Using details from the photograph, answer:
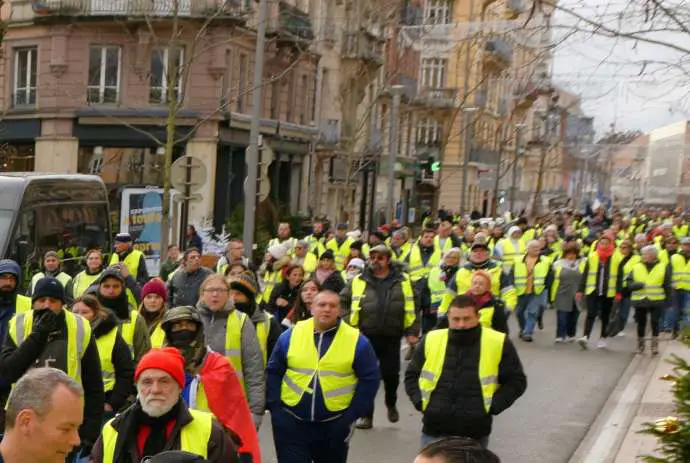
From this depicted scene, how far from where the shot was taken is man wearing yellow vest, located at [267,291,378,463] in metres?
7.48

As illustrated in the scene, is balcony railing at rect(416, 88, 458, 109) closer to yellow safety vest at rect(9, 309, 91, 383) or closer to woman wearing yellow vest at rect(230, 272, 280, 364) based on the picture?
woman wearing yellow vest at rect(230, 272, 280, 364)

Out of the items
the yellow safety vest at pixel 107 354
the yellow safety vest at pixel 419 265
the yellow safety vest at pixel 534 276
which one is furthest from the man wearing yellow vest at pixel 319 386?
the yellow safety vest at pixel 534 276

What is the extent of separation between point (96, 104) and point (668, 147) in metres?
25.4

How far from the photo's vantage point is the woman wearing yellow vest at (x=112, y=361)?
24.4 feet

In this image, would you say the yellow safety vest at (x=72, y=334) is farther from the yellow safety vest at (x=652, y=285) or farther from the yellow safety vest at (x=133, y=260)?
the yellow safety vest at (x=652, y=285)

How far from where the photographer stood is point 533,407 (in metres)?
13.0

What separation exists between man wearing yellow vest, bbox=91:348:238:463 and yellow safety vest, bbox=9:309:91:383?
1.83m

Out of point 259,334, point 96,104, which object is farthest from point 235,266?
point 96,104

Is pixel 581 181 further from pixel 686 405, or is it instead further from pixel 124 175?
pixel 686 405

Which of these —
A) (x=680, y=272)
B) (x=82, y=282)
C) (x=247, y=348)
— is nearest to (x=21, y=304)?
(x=247, y=348)

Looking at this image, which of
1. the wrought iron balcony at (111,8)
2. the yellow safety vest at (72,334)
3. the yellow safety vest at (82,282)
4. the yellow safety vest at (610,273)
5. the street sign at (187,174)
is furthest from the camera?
the wrought iron balcony at (111,8)

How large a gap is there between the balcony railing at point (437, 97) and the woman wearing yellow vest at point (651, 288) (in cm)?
3772

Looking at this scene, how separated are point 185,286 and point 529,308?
796cm

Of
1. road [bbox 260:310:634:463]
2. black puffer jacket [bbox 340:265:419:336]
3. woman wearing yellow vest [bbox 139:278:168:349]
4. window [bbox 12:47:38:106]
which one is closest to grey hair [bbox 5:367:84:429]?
woman wearing yellow vest [bbox 139:278:168:349]
